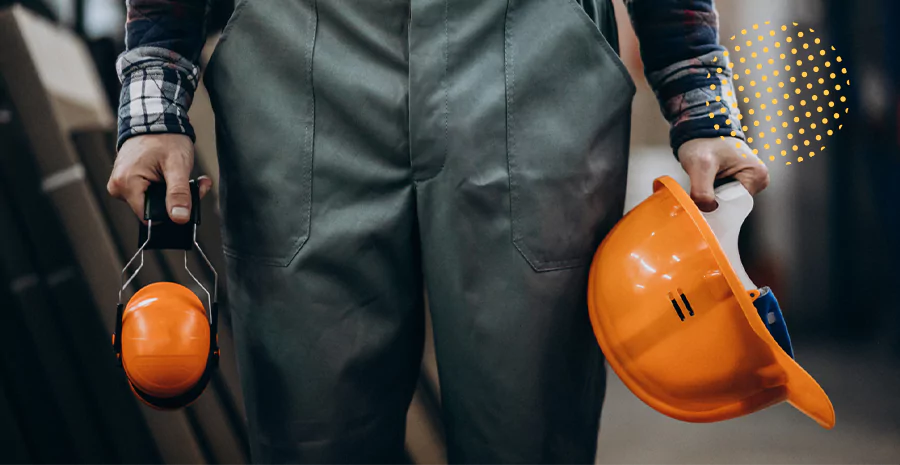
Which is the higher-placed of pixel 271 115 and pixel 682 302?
pixel 271 115

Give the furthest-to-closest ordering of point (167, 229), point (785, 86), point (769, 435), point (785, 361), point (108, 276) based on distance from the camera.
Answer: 1. point (785, 86)
2. point (769, 435)
3. point (108, 276)
4. point (167, 229)
5. point (785, 361)

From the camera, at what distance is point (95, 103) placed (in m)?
1.52

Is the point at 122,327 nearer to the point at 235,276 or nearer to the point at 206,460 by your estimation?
the point at 235,276

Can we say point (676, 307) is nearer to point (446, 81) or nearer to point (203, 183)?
point (446, 81)

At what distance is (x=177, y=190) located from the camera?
2.52ft

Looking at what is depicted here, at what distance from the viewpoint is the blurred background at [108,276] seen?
4.52ft

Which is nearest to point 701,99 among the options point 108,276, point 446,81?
point 446,81

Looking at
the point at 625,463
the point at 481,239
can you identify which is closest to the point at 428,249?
the point at 481,239

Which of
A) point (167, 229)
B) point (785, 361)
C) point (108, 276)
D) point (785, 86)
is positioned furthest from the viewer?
point (785, 86)

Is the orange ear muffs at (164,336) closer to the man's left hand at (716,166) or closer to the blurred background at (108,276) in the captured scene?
the blurred background at (108,276)

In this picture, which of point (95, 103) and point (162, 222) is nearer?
point (162, 222)

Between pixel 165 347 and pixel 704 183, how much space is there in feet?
2.18

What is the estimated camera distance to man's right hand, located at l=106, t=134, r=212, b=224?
764 mm

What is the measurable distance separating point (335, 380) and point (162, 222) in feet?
0.93
